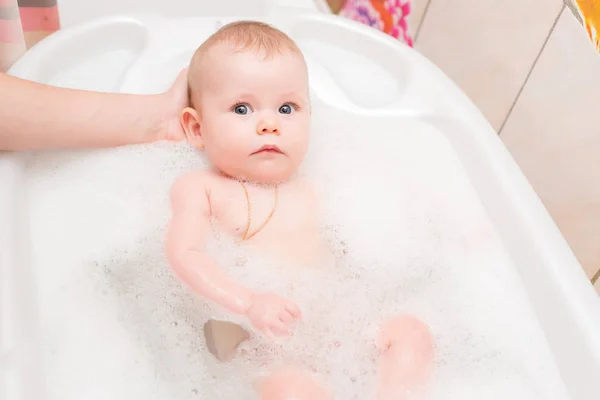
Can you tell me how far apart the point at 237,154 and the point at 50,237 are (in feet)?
0.89

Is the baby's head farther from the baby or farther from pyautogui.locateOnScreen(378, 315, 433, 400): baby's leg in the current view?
pyautogui.locateOnScreen(378, 315, 433, 400): baby's leg

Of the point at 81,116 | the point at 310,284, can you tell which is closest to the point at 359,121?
the point at 310,284

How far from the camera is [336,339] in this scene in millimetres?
870

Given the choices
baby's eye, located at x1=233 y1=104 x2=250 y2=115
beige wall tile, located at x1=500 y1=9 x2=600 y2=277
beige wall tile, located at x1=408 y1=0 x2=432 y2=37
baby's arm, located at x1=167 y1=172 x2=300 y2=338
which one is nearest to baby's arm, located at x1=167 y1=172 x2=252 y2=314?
baby's arm, located at x1=167 y1=172 x2=300 y2=338

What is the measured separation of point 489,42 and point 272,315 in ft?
2.30

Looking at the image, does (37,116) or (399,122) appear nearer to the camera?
(37,116)

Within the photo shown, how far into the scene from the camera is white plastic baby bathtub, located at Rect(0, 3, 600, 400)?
78cm

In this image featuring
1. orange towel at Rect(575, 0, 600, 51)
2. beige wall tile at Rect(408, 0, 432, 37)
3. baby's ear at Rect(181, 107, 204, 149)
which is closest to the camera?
orange towel at Rect(575, 0, 600, 51)

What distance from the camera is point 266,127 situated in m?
0.90

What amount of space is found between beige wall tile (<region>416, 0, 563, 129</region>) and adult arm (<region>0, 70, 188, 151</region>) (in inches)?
21.4

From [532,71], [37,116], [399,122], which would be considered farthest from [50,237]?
[532,71]

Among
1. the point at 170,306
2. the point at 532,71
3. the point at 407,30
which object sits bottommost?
the point at 170,306

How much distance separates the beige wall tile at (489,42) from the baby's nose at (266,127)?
18.7 inches

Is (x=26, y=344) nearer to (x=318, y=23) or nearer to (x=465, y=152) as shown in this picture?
(x=465, y=152)
